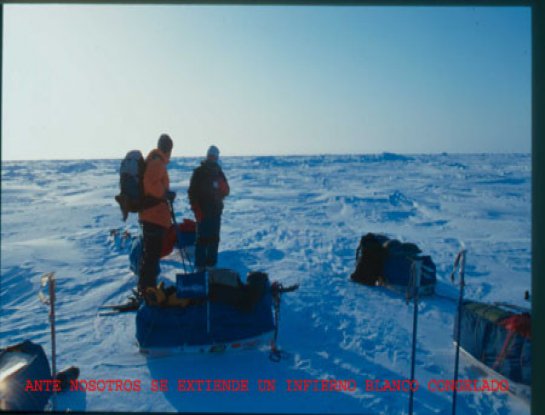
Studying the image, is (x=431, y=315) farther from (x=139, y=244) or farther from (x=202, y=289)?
(x=139, y=244)

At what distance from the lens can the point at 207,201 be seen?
4215 mm

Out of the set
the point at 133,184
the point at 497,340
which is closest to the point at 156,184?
the point at 133,184

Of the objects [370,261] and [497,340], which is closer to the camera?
[497,340]

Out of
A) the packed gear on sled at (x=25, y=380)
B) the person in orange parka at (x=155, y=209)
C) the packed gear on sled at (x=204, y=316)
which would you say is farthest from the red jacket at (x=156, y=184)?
the packed gear on sled at (x=25, y=380)

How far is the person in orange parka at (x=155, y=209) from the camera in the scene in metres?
3.40

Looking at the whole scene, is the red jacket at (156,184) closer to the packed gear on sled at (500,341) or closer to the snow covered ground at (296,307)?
the snow covered ground at (296,307)

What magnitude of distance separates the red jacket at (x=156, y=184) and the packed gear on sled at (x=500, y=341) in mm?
2415

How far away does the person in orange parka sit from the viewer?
3.40 m

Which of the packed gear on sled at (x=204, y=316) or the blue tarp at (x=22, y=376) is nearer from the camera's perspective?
the blue tarp at (x=22, y=376)

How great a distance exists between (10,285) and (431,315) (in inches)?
173

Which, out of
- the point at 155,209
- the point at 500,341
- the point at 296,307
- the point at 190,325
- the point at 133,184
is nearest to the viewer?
the point at 500,341

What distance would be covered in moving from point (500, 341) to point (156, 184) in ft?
8.95

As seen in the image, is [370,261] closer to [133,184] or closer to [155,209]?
[155,209]

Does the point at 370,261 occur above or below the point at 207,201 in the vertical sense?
below
